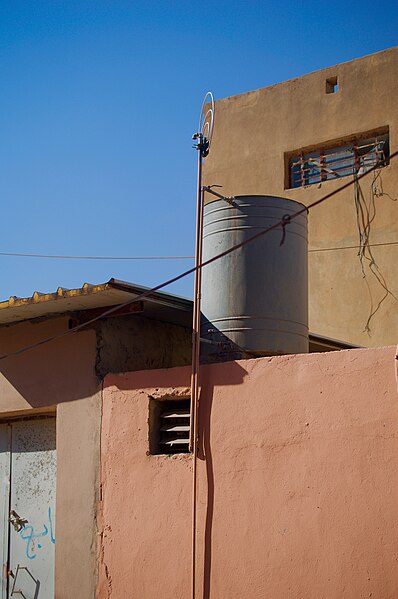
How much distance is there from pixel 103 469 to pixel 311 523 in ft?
7.06

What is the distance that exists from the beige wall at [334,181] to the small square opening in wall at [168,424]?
5849 millimetres

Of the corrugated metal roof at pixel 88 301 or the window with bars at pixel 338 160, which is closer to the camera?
the corrugated metal roof at pixel 88 301

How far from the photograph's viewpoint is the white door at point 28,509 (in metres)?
8.04

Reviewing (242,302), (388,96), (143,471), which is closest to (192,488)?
(143,471)

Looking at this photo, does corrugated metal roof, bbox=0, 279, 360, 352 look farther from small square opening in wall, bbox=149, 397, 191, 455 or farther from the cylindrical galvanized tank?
small square opening in wall, bbox=149, 397, 191, 455

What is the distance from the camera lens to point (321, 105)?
44.7 ft

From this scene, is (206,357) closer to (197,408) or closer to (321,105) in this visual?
(197,408)

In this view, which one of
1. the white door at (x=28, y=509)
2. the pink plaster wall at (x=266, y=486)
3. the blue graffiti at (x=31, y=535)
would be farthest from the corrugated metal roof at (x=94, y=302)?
the blue graffiti at (x=31, y=535)

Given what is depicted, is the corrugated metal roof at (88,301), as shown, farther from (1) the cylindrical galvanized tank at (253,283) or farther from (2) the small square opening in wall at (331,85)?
(2) the small square opening in wall at (331,85)

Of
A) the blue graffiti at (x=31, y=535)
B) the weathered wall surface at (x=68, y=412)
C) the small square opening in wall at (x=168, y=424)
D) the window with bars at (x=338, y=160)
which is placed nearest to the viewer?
the small square opening in wall at (x=168, y=424)

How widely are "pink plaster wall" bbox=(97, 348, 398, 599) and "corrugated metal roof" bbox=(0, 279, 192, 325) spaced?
0.67 meters

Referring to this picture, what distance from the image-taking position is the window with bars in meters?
12.9

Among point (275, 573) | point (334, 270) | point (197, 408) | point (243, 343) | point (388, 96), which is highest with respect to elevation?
point (388, 96)

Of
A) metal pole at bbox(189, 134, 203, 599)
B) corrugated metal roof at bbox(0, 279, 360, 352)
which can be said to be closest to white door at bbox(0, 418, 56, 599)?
corrugated metal roof at bbox(0, 279, 360, 352)
